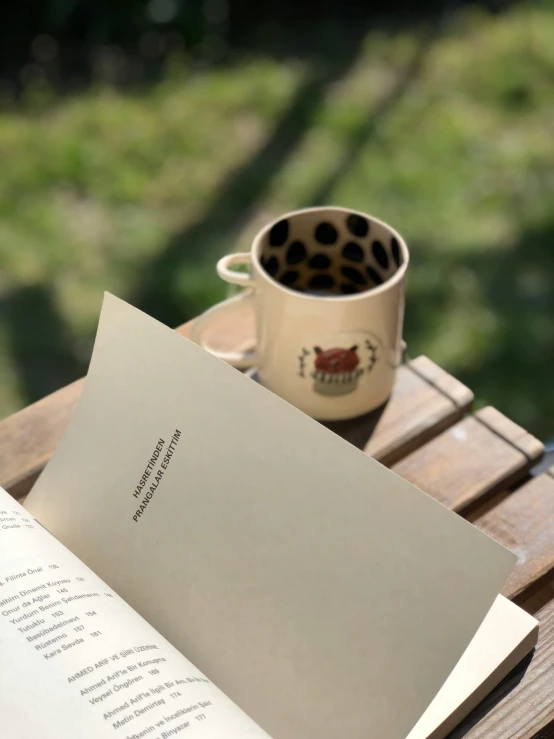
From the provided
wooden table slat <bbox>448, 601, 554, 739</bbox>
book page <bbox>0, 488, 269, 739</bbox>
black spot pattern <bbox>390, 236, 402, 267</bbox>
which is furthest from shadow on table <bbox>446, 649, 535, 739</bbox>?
black spot pattern <bbox>390, 236, 402, 267</bbox>

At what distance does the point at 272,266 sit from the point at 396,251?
10 cm

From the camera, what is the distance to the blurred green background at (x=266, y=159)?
136 centimetres

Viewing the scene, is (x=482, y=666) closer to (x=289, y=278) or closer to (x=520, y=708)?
(x=520, y=708)

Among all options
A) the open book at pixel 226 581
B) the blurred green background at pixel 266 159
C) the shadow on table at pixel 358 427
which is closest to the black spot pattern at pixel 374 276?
the shadow on table at pixel 358 427

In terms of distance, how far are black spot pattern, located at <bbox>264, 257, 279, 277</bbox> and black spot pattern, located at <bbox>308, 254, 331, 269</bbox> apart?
3 cm

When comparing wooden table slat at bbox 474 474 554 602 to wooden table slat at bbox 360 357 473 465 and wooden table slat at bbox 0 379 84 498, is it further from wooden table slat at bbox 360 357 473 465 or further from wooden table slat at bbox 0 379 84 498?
wooden table slat at bbox 0 379 84 498

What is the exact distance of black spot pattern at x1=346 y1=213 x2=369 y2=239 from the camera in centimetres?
64

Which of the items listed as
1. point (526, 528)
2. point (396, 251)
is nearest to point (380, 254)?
point (396, 251)

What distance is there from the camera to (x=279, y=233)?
65 cm

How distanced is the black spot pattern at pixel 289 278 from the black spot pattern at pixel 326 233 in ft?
0.11

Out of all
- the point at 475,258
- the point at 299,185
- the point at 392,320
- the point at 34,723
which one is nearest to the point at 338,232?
the point at 392,320

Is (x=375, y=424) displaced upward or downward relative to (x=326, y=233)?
downward

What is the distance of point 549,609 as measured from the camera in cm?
54

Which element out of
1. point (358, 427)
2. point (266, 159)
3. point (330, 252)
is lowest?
point (266, 159)
